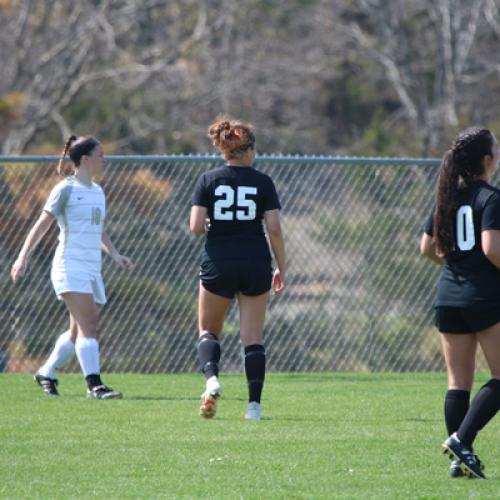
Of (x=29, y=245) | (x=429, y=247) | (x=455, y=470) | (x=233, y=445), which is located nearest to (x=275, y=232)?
(x=233, y=445)

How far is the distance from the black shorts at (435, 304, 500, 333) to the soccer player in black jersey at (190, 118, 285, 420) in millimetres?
2058

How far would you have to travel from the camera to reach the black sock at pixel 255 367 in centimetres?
781

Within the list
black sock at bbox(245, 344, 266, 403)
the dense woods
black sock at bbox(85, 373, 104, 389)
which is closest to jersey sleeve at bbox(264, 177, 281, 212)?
black sock at bbox(245, 344, 266, 403)

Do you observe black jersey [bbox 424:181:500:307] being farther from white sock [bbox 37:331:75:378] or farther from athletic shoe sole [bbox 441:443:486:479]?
white sock [bbox 37:331:75:378]

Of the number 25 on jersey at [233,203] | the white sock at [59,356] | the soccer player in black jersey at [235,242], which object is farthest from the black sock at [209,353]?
the white sock at [59,356]

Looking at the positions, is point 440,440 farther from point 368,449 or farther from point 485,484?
point 485,484

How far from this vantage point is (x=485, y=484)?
5.59m

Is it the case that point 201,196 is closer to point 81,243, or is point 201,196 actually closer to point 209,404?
point 209,404

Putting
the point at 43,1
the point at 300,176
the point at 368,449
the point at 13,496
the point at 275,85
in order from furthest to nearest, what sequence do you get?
the point at 275,85, the point at 43,1, the point at 300,176, the point at 368,449, the point at 13,496

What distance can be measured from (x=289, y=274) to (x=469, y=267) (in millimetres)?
6187

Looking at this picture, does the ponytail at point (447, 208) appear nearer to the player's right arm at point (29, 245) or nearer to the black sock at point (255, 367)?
the black sock at point (255, 367)

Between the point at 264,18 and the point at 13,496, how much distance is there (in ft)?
75.4

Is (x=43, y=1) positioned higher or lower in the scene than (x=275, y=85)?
higher

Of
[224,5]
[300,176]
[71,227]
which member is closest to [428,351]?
[300,176]
